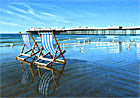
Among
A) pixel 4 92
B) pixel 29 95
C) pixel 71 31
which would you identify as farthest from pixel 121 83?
pixel 71 31

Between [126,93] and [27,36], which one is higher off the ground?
[27,36]

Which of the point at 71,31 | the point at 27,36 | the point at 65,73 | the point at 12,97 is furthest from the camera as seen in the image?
the point at 71,31

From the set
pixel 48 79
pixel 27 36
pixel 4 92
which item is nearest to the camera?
pixel 4 92

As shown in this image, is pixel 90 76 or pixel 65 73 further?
pixel 65 73

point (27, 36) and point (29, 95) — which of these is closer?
point (29, 95)

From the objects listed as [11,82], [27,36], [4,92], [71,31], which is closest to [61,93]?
[4,92]

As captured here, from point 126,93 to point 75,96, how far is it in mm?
920

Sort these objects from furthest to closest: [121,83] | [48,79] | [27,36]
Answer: [27,36]
[48,79]
[121,83]

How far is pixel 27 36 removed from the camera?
5.66 metres

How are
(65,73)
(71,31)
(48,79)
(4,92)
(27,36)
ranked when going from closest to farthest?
(4,92), (48,79), (65,73), (27,36), (71,31)

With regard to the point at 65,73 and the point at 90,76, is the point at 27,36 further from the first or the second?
the point at 90,76

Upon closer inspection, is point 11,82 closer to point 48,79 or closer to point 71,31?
point 48,79

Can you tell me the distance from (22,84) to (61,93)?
97 centimetres

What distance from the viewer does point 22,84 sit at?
298 centimetres
